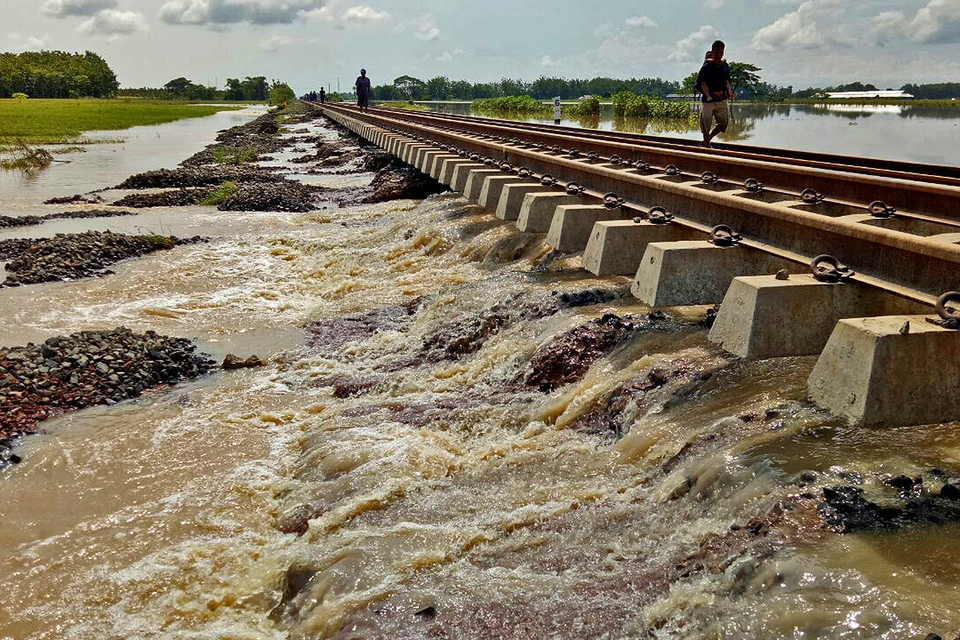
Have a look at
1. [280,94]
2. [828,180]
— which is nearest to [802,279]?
[828,180]

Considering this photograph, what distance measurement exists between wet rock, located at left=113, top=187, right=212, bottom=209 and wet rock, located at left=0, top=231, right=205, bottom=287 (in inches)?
237

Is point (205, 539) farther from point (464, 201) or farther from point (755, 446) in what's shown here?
point (464, 201)

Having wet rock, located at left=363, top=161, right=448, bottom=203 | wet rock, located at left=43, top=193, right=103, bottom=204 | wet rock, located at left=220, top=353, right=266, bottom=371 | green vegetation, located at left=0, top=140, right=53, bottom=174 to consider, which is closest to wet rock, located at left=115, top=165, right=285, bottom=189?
wet rock, located at left=43, top=193, right=103, bottom=204

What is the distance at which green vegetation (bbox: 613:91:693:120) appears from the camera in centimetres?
4078

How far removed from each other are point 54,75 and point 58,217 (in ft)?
489

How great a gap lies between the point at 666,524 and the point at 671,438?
2.56 ft

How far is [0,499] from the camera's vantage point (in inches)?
227

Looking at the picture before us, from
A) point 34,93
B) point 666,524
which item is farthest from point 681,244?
point 34,93

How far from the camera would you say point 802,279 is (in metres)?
5.01

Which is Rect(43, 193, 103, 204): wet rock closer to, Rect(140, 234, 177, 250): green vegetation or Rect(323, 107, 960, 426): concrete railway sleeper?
Rect(140, 234, 177, 250): green vegetation

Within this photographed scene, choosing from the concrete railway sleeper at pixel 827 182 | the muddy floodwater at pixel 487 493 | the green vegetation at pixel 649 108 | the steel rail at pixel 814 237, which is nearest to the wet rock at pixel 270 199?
the concrete railway sleeper at pixel 827 182

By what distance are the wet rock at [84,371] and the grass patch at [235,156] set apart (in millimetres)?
25244

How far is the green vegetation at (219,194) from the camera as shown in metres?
21.3

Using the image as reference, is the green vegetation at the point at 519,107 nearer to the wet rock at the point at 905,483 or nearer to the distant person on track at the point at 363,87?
the distant person on track at the point at 363,87
